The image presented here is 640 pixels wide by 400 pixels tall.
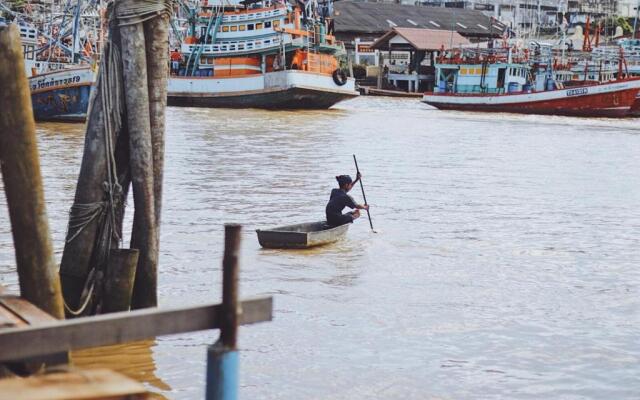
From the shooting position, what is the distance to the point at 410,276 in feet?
38.6

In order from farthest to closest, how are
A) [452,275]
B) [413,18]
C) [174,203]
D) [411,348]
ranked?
[413,18] < [174,203] < [452,275] < [411,348]

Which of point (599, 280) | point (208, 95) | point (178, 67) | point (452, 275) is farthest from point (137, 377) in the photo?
point (178, 67)

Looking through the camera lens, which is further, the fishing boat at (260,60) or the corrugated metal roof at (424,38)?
the corrugated metal roof at (424,38)

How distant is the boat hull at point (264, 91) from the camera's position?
46.8 m

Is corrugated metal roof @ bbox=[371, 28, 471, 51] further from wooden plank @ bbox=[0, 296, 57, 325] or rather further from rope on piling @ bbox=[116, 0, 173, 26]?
wooden plank @ bbox=[0, 296, 57, 325]

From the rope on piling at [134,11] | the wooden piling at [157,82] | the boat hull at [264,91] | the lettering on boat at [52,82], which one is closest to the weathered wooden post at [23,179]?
the rope on piling at [134,11]

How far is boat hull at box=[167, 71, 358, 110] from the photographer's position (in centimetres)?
4684

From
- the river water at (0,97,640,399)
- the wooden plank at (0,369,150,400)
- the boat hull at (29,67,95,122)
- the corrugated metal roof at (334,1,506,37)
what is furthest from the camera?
the corrugated metal roof at (334,1,506,37)

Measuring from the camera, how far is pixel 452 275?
11.9m

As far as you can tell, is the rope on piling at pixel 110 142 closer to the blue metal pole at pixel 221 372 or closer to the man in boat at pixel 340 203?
the blue metal pole at pixel 221 372

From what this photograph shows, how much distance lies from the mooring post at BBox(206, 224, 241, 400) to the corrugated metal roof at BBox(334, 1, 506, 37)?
69879 millimetres

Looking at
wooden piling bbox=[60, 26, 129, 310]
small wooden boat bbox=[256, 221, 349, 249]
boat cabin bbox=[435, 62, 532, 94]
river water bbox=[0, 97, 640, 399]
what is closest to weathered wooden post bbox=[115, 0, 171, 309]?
wooden piling bbox=[60, 26, 129, 310]

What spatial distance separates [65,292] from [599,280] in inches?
271

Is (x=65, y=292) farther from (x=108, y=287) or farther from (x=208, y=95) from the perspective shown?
(x=208, y=95)
